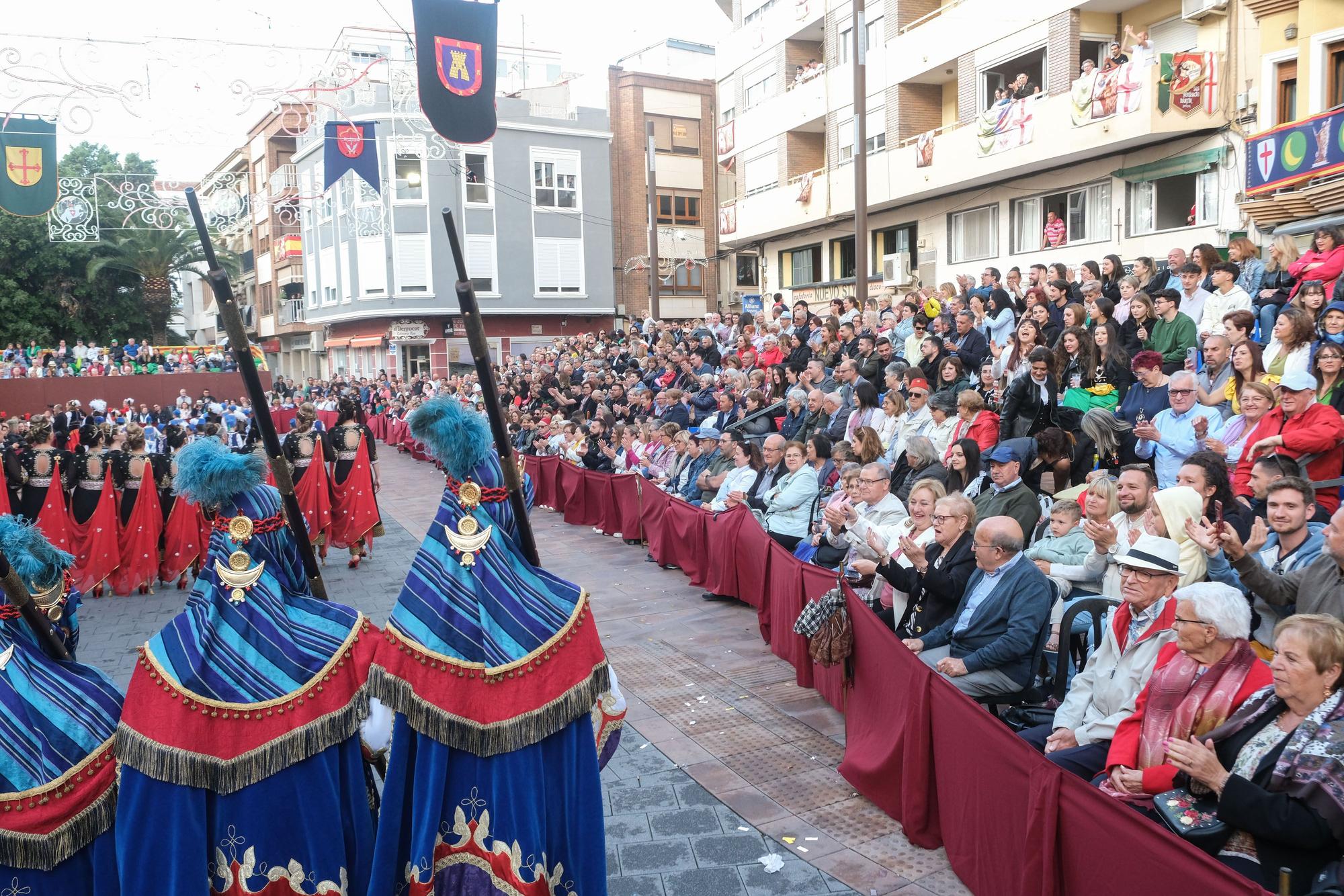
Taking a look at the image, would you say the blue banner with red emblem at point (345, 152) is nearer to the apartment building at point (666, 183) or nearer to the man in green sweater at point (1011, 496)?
the man in green sweater at point (1011, 496)

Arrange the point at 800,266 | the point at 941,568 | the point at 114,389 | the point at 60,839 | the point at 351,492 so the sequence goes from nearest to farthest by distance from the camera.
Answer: the point at 60,839, the point at 941,568, the point at 351,492, the point at 800,266, the point at 114,389

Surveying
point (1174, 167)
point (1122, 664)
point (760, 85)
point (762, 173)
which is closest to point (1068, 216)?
point (1174, 167)

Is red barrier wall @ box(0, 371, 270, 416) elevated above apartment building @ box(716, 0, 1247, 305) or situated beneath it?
situated beneath

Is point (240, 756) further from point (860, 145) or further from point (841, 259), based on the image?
point (841, 259)

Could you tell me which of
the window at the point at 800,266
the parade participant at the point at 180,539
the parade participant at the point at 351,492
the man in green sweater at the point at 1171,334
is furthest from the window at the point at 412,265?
the man in green sweater at the point at 1171,334

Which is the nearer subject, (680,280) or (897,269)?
(897,269)

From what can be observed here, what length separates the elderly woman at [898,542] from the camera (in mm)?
6070

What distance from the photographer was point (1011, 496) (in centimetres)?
686

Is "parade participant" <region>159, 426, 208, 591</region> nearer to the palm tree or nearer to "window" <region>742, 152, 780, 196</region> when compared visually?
"window" <region>742, 152, 780, 196</region>

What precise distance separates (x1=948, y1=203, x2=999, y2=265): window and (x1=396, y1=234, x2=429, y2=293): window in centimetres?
2205

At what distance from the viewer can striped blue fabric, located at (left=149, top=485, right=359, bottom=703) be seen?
11.6 feet

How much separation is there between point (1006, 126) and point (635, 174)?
928 inches

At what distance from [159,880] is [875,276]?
964 inches

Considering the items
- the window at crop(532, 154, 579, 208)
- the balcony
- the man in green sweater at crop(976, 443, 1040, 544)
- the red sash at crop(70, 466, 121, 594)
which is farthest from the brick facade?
the man in green sweater at crop(976, 443, 1040, 544)
